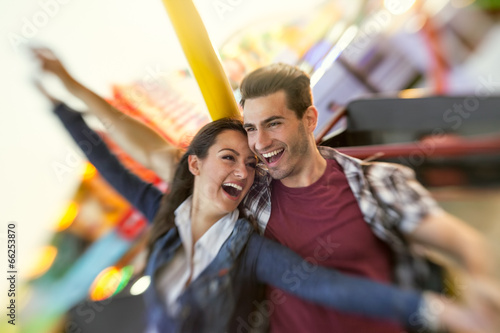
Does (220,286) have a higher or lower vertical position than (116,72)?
lower

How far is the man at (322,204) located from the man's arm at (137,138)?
Answer: 0.58 feet

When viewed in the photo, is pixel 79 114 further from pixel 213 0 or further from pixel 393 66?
pixel 393 66

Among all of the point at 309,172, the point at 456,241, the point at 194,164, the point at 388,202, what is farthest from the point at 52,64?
the point at 456,241

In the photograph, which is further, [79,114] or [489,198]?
[79,114]

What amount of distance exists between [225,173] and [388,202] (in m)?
0.31

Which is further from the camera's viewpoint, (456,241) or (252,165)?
(252,165)

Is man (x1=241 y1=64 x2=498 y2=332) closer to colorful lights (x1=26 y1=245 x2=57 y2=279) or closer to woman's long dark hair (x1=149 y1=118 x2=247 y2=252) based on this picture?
woman's long dark hair (x1=149 y1=118 x2=247 y2=252)

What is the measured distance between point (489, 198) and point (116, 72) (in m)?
0.76

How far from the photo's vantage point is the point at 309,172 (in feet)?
2.47

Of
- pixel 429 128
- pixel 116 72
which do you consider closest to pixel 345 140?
pixel 429 128

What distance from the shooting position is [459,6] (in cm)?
74

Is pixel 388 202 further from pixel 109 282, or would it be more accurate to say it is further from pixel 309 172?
pixel 109 282

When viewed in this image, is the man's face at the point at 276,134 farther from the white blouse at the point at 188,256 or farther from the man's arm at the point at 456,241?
the man's arm at the point at 456,241

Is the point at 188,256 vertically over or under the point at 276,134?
under
